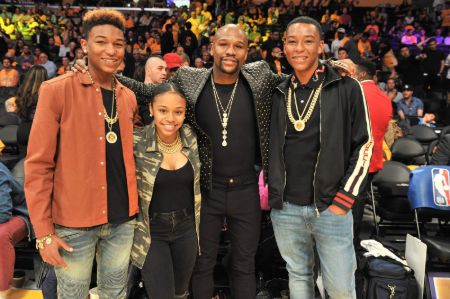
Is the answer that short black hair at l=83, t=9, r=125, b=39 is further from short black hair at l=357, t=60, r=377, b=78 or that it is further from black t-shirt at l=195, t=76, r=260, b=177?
short black hair at l=357, t=60, r=377, b=78

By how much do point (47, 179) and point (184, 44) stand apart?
1094 centimetres

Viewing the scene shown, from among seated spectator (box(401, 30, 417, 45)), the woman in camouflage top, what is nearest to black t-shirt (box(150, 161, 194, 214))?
the woman in camouflage top

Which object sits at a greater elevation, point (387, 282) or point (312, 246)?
point (312, 246)

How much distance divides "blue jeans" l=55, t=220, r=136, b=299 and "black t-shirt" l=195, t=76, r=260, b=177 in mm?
635

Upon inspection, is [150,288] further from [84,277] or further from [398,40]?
[398,40]

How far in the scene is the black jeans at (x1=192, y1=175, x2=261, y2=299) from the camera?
2553mm

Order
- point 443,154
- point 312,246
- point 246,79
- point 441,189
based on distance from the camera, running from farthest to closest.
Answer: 1. point 443,154
2. point 441,189
3. point 246,79
4. point 312,246

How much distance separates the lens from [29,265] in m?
3.78

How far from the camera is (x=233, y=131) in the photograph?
2.55m

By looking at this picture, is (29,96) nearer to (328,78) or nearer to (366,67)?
(328,78)

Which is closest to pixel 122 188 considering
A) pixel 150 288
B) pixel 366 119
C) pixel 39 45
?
pixel 150 288

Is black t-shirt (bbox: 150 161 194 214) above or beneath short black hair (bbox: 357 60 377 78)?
beneath

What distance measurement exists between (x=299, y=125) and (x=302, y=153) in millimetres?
151

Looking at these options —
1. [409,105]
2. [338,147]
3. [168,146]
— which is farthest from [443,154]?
[409,105]
